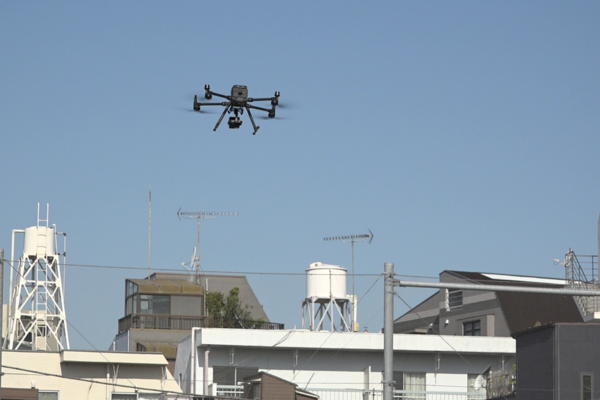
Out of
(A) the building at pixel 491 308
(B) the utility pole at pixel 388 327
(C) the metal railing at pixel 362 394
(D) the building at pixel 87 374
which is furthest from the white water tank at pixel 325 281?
(B) the utility pole at pixel 388 327

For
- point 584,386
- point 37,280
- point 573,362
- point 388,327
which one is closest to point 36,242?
point 37,280

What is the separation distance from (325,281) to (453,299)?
1104cm

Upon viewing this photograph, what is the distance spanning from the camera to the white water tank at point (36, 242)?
65312mm

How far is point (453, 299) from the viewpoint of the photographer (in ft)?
192

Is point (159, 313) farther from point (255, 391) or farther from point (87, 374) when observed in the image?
point (255, 391)

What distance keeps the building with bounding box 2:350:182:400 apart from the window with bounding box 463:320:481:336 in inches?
789

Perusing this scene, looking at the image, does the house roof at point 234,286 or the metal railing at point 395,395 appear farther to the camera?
the house roof at point 234,286

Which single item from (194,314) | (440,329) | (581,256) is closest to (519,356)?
(581,256)

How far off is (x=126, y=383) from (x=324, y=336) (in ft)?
28.4

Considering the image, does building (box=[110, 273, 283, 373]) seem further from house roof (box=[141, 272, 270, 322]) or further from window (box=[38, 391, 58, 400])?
window (box=[38, 391, 58, 400])

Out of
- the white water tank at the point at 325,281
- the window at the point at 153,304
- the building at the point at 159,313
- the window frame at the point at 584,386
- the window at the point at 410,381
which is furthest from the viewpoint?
the window at the point at 153,304

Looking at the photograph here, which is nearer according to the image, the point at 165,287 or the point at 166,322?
the point at 166,322

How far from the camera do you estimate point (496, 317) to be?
176ft

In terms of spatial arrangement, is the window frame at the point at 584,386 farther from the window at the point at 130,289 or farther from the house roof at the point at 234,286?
the house roof at the point at 234,286
